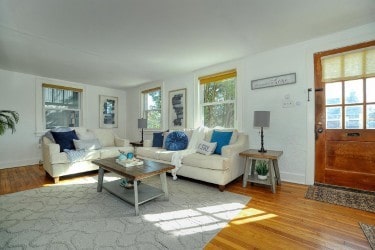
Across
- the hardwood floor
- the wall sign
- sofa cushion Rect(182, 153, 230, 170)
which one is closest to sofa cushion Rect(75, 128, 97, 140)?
the hardwood floor

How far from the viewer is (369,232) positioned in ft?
5.28

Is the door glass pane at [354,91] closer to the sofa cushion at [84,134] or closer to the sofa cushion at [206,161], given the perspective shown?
the sofa cushion at [206,161]

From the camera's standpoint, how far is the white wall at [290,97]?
2746 millimetres

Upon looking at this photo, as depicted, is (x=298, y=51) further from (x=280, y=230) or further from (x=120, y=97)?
(x=120, y=97)

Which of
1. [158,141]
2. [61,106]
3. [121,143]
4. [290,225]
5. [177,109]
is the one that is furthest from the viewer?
[61,106]

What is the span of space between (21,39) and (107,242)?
2.95m

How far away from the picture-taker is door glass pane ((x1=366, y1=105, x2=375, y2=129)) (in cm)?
239

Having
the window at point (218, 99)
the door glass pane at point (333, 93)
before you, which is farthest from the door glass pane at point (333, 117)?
the window at point (218, 99)

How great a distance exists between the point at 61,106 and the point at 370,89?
6257mm

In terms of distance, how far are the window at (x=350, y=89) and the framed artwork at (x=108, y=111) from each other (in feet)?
17.9

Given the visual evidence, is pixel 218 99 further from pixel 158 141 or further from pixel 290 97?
pixel 158 141

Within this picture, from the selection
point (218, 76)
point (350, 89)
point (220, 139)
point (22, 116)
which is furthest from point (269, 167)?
point (22, 116)

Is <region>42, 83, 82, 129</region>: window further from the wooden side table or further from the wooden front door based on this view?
the wooden front door

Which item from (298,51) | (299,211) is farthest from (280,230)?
(298,51)
